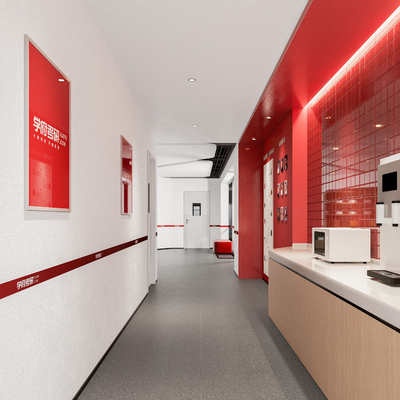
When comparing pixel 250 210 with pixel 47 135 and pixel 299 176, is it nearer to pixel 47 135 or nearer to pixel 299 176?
pixel 299 176

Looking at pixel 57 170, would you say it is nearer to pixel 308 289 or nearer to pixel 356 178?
pixel 308 289

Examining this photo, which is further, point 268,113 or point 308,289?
point 268,113

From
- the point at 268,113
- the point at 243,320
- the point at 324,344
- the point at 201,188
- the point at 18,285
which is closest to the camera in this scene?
the point at 18,285

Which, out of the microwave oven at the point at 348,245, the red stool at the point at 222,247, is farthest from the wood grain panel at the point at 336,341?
the red stool at the point at 222,247

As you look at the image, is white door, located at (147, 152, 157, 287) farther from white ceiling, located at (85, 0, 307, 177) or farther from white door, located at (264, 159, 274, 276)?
white door, located at (264, 159, 274, 276)

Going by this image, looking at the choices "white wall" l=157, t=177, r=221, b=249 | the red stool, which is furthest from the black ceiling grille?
the red stool

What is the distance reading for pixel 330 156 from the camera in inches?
142

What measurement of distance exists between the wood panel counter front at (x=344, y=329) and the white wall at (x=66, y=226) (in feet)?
5.21

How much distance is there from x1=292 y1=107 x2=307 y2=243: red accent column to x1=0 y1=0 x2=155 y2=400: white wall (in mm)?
2080

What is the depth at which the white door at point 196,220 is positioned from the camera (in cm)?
1301

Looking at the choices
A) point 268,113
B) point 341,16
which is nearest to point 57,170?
point 341,16

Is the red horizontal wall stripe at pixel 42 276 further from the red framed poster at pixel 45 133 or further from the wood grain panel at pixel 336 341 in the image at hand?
the wood grain panel at pixel 336 341

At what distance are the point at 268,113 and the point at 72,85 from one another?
3036mm

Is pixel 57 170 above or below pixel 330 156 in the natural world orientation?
below
